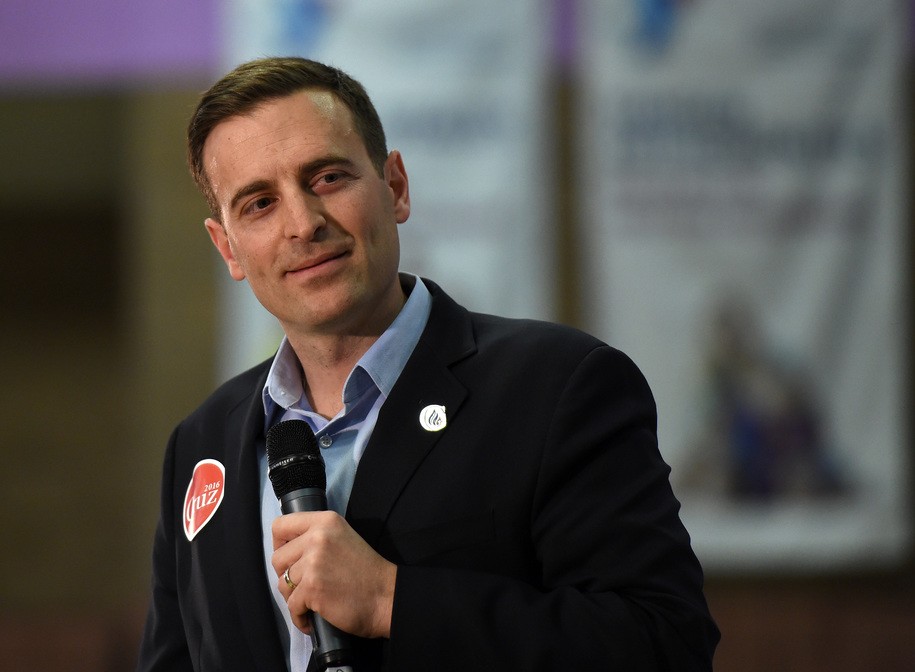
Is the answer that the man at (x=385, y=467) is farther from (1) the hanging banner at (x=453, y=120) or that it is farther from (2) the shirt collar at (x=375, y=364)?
(1) the hanging banner at (x=453, y=120)

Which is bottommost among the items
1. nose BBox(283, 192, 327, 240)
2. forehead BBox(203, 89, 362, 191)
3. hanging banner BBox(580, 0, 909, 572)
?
hanging banner BBox(580, 0, 909, 572)

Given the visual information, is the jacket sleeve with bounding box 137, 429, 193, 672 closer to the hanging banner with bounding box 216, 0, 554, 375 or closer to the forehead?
the forehead

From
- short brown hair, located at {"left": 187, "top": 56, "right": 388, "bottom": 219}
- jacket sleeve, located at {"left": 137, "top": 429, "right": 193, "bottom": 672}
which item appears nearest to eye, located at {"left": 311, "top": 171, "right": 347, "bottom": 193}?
short brown hair, located at {"left": 187, "top": 56, "right": 388, "bottom": 219}

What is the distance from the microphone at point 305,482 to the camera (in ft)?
4.81

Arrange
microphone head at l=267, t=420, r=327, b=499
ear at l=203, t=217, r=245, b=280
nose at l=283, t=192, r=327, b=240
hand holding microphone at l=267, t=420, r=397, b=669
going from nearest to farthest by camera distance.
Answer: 1. hand holding microphone at l=267, t=420, r=397, b=669
2. microphone head at l=267, t=420, r=327, b=499
3. nose at l=283, t=192, r=327, b=240
4. ear at l=203, t=217, r=245, b=280

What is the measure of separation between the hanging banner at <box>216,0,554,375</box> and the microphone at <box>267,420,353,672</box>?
303 cm

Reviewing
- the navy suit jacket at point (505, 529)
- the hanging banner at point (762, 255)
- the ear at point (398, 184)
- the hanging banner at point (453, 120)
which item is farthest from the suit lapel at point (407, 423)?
the hanging banner at point (762, 255)

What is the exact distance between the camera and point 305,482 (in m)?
1.58

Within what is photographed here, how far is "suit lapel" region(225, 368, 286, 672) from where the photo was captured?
164 centimetres

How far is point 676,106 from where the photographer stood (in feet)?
15.7

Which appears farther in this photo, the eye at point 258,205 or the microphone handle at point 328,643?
the eye at point 258,205

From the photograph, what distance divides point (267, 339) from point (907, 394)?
2756mm

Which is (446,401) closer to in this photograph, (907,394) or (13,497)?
(907,394)

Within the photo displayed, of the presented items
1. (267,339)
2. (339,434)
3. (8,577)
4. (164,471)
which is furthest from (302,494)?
(8,577)
